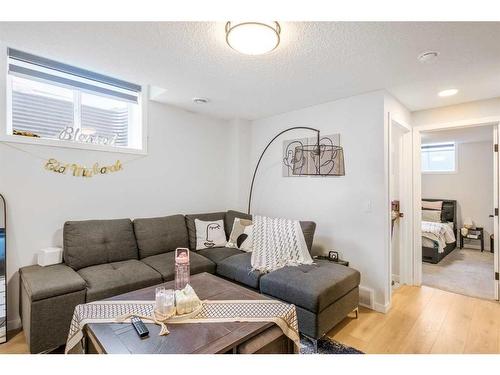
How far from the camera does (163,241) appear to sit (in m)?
2.94

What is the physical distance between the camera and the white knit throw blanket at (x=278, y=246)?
256 cm

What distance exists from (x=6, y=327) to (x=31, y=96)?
1.99 m

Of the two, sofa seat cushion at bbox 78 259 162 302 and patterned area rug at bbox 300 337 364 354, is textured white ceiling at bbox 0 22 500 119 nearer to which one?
sofa seat cushion at bbox 78 259 162 302

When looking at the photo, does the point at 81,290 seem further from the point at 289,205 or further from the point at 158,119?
the point at 289,205

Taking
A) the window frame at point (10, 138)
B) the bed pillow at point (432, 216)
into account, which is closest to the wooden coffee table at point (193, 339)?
the window frame at point (10, 138)

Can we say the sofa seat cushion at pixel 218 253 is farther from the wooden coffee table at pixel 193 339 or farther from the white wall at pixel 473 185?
the white wall at pixel 473 185

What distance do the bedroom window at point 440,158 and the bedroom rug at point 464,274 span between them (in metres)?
2.02

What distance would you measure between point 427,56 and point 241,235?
2475mm

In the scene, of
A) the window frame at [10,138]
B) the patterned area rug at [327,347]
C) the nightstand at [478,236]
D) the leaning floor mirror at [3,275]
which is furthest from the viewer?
the nightstand at [478,236]

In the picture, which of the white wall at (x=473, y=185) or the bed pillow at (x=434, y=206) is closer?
the white wall at (x=473, y=185)

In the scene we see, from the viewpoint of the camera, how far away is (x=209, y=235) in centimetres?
325

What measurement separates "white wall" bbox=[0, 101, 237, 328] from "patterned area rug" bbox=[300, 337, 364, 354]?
2201 mm

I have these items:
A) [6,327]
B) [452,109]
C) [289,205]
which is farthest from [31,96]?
[452,109]

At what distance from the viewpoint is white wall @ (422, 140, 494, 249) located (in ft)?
17.4
